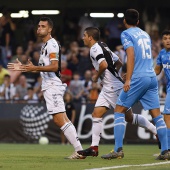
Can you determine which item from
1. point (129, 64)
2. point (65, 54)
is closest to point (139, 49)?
point (129, 64)

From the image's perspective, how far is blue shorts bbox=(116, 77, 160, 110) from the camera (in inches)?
461

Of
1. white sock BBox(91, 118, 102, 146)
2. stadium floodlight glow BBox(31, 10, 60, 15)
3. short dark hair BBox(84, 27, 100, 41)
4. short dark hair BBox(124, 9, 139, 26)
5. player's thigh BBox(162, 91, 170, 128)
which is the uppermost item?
stadium floodlight glow BBox(31, 10, 60, 15)

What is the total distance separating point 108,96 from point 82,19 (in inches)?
594

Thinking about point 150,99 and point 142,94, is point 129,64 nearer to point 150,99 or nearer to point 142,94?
point 142,94

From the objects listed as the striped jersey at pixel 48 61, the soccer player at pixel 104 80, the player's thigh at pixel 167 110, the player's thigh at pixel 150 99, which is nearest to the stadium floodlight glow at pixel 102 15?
the player's thigh at pixel 167 110

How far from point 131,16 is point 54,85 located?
1.79 meters

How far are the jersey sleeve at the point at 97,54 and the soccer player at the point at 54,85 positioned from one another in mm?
773

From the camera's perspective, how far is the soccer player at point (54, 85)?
12016 millimetres

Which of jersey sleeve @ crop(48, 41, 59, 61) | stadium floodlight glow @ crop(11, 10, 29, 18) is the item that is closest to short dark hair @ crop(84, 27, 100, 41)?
jersey sleeve @ crop(48, 41, 59, 61)

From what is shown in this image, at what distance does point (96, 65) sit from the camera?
12820 millimetres

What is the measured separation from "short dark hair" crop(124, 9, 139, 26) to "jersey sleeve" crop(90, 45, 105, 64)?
3.25 feet

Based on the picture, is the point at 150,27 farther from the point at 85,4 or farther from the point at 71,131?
the point at 71,131

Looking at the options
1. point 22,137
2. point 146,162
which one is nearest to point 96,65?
point 146,162

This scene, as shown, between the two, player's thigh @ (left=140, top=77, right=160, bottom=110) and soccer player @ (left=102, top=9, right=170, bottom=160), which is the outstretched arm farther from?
player's thigh @ (left=140, top=77, right=160, bottom=110)
